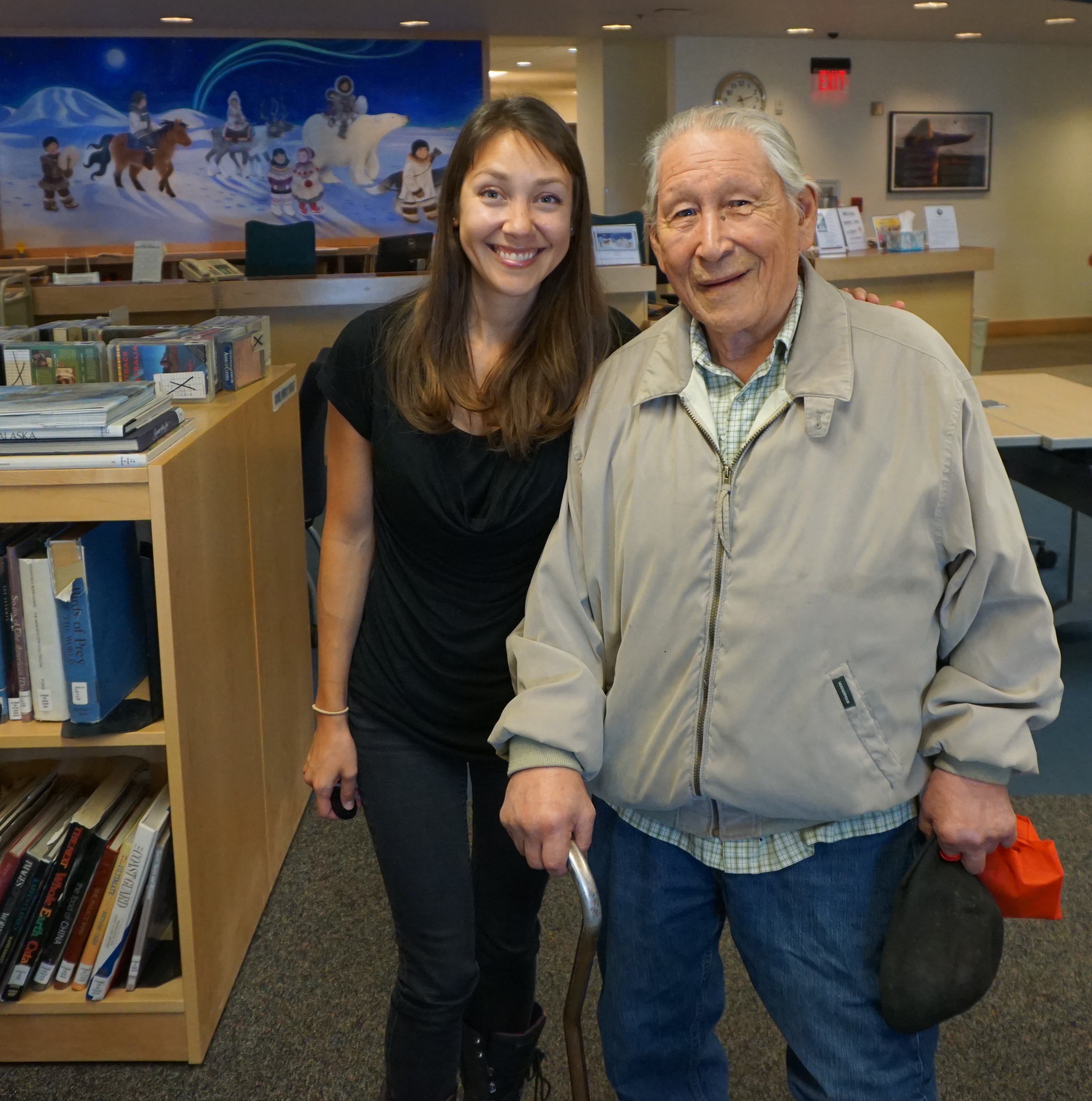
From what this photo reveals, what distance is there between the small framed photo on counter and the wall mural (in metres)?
5.41

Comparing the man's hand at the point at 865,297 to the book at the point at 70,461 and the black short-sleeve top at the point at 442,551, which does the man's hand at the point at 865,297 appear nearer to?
the black short-sleeve top at the point at 442,551

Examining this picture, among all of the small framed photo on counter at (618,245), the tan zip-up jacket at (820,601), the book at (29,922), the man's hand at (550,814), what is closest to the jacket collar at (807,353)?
the tan zip-up jacket at (820,601)

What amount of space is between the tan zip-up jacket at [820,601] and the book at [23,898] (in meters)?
1.10

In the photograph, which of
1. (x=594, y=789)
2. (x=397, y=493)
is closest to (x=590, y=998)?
(x=594, y=789)

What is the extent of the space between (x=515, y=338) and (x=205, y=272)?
4.65 m

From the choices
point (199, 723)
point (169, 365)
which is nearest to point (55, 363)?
point (169, 365)

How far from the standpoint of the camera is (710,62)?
36.7ft

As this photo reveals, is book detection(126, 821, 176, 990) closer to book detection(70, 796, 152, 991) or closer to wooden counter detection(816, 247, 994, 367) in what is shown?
book detection(70, 796, 152, 991)

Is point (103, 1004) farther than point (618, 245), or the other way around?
point (618, 245)

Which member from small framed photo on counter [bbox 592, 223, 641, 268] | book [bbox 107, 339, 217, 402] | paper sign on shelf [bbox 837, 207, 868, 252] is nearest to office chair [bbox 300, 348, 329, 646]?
book [bbox 107, 339, 217, 402]

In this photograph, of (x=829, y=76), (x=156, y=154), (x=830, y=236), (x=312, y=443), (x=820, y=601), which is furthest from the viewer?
(x=829, y=76)

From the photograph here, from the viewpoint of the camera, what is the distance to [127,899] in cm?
200

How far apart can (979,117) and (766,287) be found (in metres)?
12.4

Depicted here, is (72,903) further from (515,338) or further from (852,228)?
(852,228)
